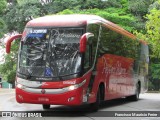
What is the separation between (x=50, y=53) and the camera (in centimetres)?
1408

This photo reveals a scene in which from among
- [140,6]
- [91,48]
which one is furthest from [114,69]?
[140,6]

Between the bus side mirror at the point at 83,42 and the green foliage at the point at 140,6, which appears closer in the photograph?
the bus side mirror at the point at 83,42

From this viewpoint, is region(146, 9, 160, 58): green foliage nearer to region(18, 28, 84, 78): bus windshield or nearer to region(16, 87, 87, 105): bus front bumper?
region(18, 28, 84, 78): bus windshield

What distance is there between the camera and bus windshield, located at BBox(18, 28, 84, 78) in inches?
547

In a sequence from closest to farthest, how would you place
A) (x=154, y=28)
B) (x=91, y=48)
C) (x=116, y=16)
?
(x=91, y=48) < (x=154, y=28) < (x=116, y=16)

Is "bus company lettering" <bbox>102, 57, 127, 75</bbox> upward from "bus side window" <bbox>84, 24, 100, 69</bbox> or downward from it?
downward

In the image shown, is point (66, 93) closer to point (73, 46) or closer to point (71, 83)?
point (71, 83)

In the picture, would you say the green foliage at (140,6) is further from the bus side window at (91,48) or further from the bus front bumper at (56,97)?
the bus front bumper at (56,97)

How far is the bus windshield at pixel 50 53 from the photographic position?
1389 cm

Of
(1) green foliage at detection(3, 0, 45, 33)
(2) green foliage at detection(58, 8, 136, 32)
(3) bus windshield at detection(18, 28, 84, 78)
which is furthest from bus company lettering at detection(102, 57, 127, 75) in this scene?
(1) green foliage at detection(3, 0, 45, 33)

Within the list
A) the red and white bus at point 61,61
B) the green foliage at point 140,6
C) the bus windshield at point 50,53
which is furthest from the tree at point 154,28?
the green foliage at point 140,6

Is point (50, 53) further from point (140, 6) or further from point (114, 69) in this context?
point (140, 6)

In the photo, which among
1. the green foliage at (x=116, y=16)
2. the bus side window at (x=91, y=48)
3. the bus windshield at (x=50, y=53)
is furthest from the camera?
the green foliage at (x=116, y=16)

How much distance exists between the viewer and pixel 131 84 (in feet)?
72.6
